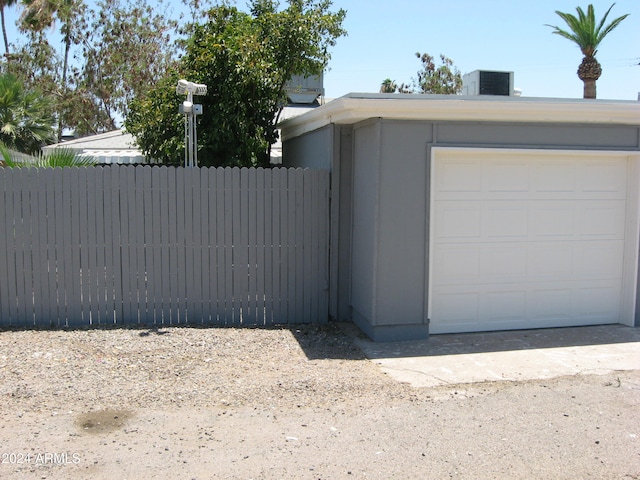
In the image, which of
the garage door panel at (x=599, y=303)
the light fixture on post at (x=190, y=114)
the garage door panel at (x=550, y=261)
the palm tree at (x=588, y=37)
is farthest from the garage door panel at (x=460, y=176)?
the palm tree at (x=588, y=37)

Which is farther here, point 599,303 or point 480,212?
point 599,303

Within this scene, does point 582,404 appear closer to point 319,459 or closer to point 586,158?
point 319,459

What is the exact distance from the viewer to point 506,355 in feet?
22.6

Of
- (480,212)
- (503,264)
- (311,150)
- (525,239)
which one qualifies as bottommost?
(503,264)

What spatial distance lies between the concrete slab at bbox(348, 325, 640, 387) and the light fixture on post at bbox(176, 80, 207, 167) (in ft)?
12.3

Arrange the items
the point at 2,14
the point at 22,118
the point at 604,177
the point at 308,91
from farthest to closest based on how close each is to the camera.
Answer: the point at 2,14
the point at 22,118
the point at 308,91
the point at 604,177

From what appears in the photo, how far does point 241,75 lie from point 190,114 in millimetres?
1273

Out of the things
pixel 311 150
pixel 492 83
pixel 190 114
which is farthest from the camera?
pixel 492 83

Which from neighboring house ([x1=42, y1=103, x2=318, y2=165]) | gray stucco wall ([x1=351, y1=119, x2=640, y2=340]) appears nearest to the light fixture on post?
gray stucco wall ([x1=351, y1=119, x2=640, y2=340])

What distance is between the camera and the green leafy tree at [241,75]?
10094mm

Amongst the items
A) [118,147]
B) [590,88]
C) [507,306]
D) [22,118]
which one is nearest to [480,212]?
[507,306]

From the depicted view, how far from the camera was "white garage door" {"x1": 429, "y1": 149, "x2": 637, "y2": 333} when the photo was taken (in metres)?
7.60

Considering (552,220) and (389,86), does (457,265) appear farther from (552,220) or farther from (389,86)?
(389,86)

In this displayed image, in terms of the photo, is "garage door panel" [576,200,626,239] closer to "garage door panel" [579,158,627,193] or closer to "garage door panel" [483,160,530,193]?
"garage door panel" [579,158,627,193]
